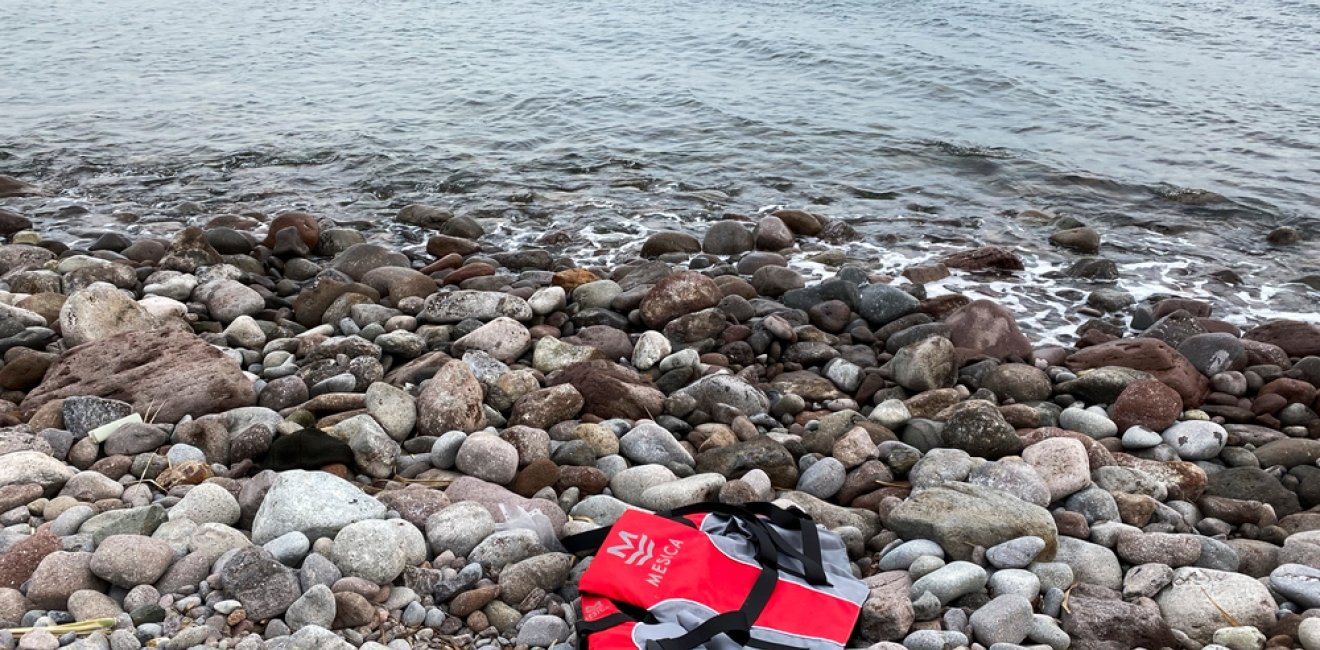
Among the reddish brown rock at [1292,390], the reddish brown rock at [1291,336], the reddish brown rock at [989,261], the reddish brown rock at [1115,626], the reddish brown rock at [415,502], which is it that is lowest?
the reddish brown rock at [989,261]

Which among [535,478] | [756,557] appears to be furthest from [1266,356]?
[535,478]

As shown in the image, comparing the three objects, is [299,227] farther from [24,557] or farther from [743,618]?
[743,618]

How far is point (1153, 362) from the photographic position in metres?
6.30

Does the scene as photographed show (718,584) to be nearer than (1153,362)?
Yes

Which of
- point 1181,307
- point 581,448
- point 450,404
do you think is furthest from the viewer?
point 1181,307

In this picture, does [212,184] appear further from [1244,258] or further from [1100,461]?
[1244,258]

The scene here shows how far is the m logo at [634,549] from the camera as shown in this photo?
12.0ft

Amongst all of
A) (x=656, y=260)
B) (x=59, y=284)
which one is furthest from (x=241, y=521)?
(x=656, y=260)

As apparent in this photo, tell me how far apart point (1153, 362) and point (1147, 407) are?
0.90 meters

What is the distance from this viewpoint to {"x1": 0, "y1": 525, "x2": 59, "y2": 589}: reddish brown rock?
10.9 ft

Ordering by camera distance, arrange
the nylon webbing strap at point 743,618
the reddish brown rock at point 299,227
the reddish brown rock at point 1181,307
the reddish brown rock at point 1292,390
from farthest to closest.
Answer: the reddish brown rock at point 299,227 < the reddish brown rock at point 1181,307 < the reddish brown rock at point 1292,390 < the nylon webbing strap at point 743,618

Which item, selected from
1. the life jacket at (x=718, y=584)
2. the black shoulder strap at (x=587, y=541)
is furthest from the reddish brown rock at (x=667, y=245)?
the black shoulder strap at (x=587, y=541)

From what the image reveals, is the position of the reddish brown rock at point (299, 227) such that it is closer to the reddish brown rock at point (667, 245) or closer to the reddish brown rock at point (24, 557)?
the reddish brown rock at point (667, 245)

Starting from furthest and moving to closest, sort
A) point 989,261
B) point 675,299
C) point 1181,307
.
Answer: point 989,261 < point 1181,307 < point 675,299
